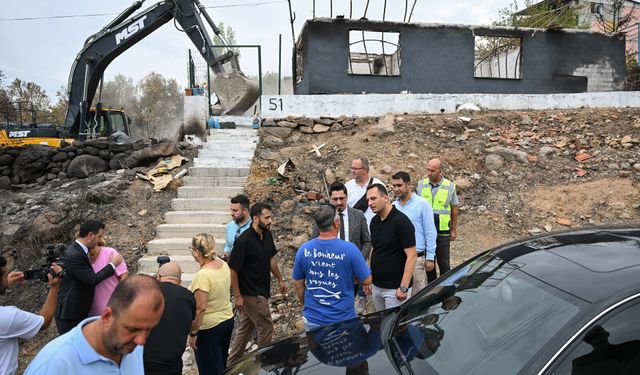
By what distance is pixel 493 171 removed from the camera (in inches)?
328

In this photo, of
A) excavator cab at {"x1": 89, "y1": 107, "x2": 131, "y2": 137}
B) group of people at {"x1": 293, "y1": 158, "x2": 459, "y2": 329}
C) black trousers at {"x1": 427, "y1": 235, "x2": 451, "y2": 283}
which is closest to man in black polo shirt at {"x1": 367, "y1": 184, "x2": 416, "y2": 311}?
group of people at {"x1": 293, "y1": 158, "x2": 459, "y2": 329}

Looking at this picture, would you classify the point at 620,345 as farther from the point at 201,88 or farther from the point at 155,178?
the point at 201,88

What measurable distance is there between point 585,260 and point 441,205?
8.91 ft

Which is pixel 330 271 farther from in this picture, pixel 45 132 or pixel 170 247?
pixel 45 132

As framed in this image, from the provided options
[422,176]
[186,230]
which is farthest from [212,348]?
[422,176]

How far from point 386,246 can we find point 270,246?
3.73 feet

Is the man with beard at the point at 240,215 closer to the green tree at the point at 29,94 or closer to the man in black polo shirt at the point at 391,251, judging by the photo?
the man in black polo shirt at the point at 391,251

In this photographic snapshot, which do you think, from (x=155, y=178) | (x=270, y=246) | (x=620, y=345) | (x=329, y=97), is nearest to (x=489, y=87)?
(x=329, y=97)

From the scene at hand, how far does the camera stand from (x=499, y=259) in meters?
2.56

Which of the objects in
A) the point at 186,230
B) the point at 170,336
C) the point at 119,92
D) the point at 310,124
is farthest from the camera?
the point at 119,92

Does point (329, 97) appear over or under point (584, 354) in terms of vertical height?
over

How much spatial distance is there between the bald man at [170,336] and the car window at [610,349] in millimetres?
2154

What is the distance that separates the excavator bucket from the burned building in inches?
70.0

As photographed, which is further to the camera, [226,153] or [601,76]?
[601,76]
